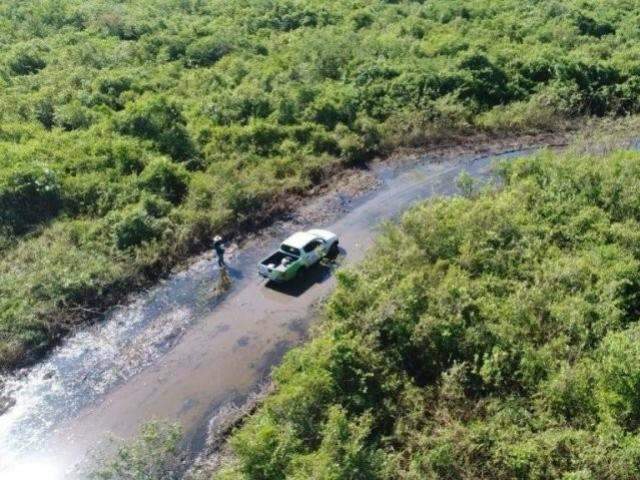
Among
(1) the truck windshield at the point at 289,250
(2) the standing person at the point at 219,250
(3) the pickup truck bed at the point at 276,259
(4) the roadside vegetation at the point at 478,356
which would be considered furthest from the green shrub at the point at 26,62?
(4) the roadside vegetation at the point at 478,356

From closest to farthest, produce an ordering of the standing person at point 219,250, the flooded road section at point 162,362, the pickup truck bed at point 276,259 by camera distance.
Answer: the flooded road section at point 162,362, the pickup truck bed at point 276,259, the standing person at point 219,250

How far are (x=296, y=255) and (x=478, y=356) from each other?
30.4 feet

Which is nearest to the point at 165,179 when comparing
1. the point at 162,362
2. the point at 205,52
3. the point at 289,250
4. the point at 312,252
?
the point at 289,250

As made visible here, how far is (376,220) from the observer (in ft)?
100

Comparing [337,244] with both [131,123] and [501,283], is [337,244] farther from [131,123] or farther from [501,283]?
[131,123]

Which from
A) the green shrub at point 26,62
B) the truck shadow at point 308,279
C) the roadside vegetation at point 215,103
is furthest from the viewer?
the green shrub at point 26,62

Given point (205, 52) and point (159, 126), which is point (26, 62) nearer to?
point (205, 52)

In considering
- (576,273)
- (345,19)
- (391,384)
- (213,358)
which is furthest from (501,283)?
(345,19)

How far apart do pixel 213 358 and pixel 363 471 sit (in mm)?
8542

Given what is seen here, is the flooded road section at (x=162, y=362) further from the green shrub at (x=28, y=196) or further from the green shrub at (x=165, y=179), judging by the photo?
the green shrub at (x=28, y=196)

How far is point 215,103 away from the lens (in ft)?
120

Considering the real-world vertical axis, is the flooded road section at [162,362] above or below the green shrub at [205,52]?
below

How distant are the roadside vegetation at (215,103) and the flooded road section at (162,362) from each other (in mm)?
1292

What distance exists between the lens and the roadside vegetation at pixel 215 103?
27.8m
